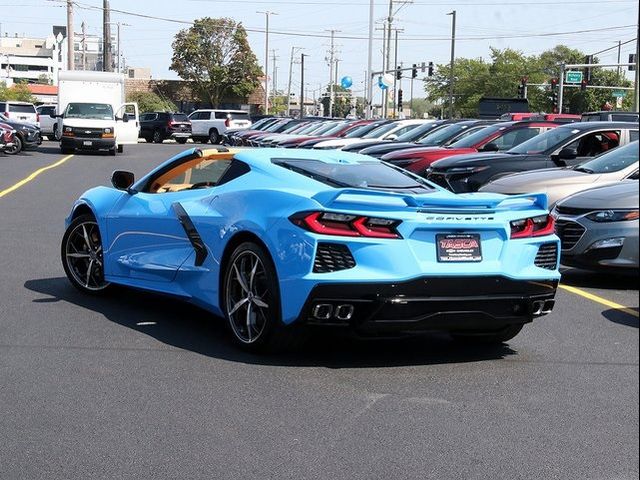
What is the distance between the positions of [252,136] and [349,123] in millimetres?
3670

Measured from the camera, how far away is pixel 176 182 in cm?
862

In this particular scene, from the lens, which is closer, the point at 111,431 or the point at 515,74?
the point at 111,431

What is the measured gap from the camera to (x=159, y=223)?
809 cm

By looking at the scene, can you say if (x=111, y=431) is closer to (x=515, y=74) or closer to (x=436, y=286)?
(x=436, y=286)

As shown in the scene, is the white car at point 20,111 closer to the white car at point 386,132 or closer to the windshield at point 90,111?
the windshield at point 90,111

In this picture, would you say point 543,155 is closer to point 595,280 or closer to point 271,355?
point 595,280

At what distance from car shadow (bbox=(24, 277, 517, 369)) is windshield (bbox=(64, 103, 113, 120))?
30067mm

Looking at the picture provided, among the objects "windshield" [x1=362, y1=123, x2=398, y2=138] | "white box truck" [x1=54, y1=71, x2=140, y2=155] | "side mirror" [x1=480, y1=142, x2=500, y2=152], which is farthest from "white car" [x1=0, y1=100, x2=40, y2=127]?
"side mirror" [x1=480, y1=142, x2=500, y2=152]

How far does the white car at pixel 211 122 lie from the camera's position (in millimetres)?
54844

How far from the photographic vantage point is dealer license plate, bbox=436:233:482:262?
6383 mm

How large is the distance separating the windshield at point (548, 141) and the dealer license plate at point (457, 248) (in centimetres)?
919

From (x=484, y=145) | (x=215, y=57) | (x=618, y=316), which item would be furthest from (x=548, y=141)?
(x=215, y=57)

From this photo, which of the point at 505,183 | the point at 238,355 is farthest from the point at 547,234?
the point at 505,183

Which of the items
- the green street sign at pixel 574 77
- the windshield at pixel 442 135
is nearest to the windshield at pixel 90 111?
the windshield at pixel 442 135
